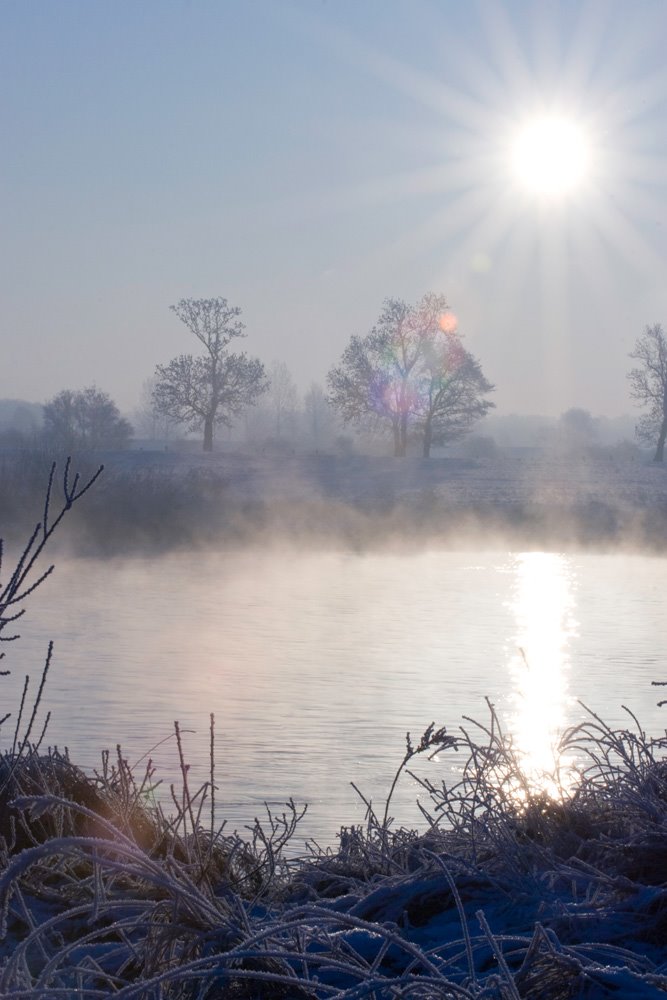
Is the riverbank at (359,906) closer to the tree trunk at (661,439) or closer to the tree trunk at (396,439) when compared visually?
the tree trunk at (396,439)

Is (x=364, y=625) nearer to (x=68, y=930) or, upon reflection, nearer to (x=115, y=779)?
(x=115, y=779)

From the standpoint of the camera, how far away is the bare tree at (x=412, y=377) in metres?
51.9

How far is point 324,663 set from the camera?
12.9 m

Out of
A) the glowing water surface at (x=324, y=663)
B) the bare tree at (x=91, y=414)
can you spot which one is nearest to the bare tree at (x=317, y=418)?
the bare tree at (x=91, y=414)

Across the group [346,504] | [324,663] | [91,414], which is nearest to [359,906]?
[324,663]

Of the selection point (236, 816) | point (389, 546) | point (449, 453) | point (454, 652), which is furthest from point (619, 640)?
point (449, 453)

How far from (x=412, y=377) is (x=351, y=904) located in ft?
162

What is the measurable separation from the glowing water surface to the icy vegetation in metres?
1.60

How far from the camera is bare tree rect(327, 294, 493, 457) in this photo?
51.9m

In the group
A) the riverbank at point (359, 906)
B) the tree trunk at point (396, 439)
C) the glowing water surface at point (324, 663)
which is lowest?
the glowing water surface at point (324, 663)

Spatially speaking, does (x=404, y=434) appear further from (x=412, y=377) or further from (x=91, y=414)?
(x=91, y=414)

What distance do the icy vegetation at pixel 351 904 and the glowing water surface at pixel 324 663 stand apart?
1.60 meters

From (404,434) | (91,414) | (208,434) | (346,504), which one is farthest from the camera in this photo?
(91,414)

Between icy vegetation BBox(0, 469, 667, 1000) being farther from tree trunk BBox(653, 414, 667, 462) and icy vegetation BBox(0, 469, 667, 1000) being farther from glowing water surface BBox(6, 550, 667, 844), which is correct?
tree trunk BBox(653, 414, 667, 462)
